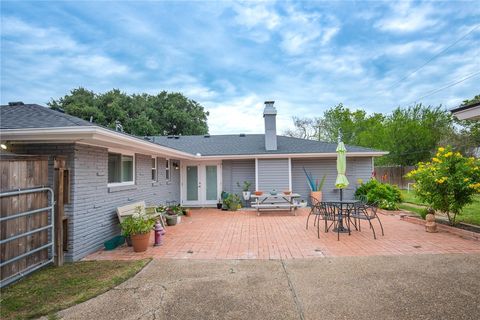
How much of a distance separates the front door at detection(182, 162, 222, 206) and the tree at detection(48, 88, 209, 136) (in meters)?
13.8

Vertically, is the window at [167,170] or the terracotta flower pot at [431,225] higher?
the window at [167,170]

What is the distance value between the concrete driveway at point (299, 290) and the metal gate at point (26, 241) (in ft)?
4.60

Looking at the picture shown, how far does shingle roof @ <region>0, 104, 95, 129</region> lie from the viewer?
169 inches

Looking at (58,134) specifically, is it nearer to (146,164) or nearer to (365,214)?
(146,164)

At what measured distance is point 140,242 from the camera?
530 cm

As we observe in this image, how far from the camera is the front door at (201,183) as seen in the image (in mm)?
12312

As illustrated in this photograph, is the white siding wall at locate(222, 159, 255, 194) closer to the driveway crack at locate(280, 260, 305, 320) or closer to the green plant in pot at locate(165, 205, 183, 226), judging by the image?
the green plant in pot at locate(165, 205, 183, 226)

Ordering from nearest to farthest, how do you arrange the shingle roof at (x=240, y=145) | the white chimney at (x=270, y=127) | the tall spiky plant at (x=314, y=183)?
the shingle roof at (x=240, y=145) < the tall spiky plant at (x=314, y=183) < the white chimney at (x=270, y=127)

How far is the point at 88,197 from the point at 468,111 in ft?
24.6

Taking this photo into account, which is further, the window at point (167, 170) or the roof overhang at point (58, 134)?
the window at point (167, 170)

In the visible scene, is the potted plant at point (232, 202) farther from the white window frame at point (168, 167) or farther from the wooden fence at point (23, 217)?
the wooden fence at point (23, 217)

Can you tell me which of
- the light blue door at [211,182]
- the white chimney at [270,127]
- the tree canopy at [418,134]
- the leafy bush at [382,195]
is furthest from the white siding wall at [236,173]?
the tree canopy at [418,134]

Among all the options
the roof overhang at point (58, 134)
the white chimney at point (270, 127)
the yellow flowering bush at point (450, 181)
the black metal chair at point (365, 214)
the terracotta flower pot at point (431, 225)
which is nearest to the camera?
the roof overhang at point (58, 134)

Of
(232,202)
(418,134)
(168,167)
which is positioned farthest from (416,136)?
(168,167)
